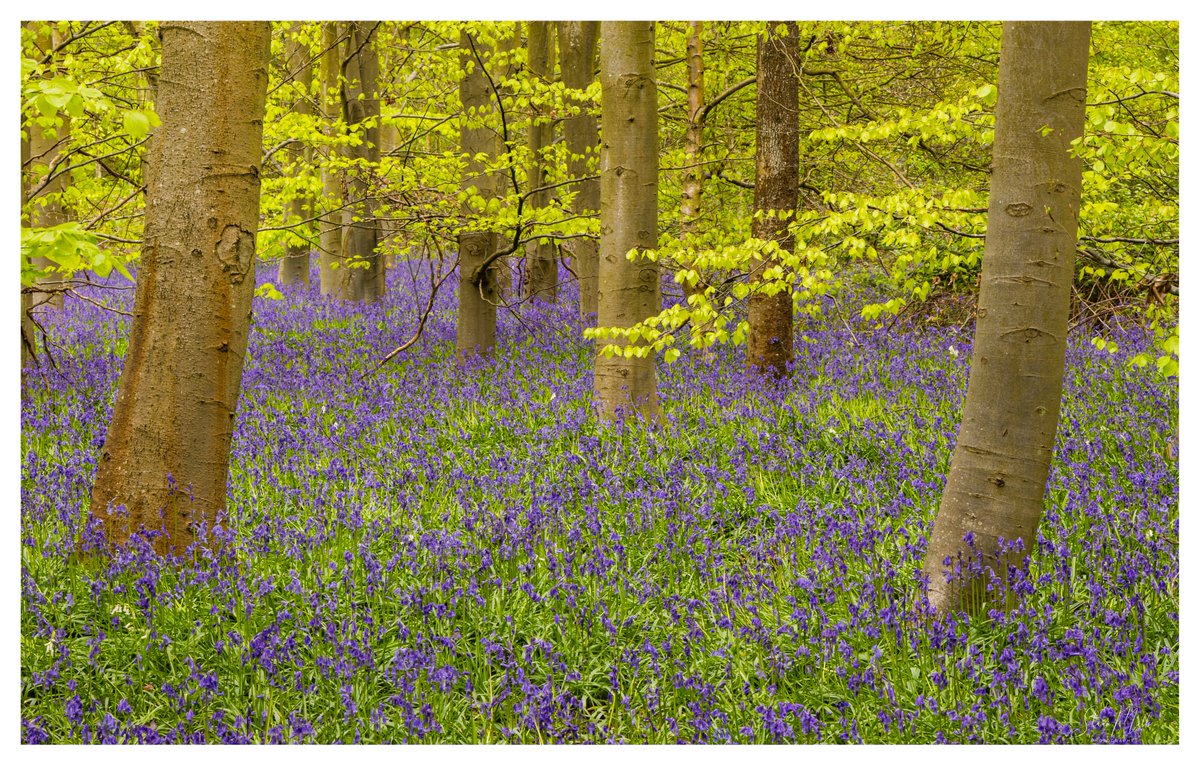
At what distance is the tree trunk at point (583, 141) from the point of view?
13125 mm

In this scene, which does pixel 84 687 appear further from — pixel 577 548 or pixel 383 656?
pixel 577 548

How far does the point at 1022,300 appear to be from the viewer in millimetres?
3553

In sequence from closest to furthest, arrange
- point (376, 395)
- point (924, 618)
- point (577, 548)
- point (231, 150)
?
point (924, 618) → point (231, 150) → point (577, 548) → point (376, 395)

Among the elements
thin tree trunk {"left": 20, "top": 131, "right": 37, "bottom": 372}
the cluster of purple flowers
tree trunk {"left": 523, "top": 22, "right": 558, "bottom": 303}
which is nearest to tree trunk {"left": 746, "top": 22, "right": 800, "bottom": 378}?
the cluster of purple flowers

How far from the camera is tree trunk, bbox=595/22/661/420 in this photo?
6902mm

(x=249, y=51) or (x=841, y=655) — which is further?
(x=249, y=51)

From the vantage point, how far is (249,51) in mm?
4262

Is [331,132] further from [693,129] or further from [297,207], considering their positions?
[693,129]

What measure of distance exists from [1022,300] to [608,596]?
2.18m

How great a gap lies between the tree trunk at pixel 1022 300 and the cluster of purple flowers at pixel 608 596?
0.33 metres

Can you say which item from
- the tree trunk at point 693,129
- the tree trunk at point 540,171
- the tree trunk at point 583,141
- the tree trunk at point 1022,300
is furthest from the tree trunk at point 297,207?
the tree trunk at point 1022,300

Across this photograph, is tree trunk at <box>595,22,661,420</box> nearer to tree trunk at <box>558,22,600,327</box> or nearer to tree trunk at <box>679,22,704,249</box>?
tree trunk at <box>679,22,704,249</box>

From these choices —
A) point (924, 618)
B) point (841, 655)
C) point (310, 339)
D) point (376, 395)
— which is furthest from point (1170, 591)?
point (310, 339)

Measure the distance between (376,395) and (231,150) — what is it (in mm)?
4504
